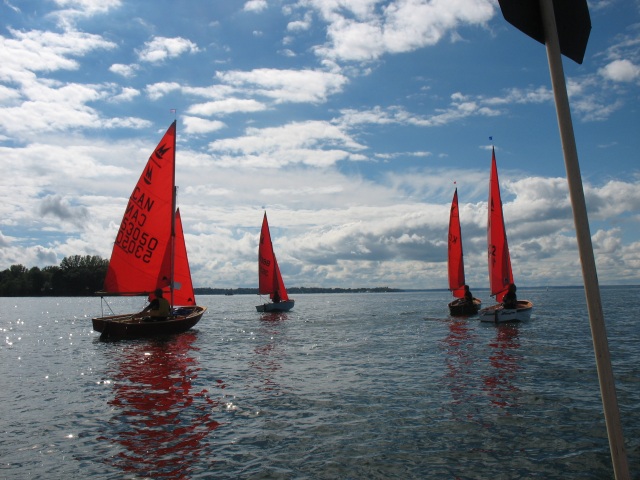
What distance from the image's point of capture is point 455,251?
45312 mm

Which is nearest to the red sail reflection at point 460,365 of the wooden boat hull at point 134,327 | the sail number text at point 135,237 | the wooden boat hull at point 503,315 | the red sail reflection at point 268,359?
the wooden boat hull at point 503,315

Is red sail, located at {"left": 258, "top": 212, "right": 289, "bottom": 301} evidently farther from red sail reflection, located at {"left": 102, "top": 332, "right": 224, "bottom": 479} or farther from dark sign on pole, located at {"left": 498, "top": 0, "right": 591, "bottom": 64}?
dark sign on pole, located at {"left": 498, "top": 0, "right": 591, "bottom": 64}

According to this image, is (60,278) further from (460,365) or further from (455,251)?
(460,365)

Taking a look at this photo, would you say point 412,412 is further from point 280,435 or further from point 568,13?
point 568,13

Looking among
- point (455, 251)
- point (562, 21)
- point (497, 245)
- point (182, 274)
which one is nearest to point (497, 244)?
point (497, 245)

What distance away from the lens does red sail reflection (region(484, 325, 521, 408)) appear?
40.7 ft

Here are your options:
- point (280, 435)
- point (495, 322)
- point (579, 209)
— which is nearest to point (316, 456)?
point (280, 435)

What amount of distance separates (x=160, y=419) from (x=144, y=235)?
58.7 feet

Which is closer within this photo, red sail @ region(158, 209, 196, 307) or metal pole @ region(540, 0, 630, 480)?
metal pole @ region(540, 0, 630, 480)

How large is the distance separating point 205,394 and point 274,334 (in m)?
18.2

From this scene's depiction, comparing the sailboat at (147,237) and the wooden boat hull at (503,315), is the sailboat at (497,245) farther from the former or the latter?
the sailboat at (147,237)

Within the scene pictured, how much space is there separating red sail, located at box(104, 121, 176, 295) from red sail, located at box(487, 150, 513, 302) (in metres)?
21.4

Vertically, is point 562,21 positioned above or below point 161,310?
above

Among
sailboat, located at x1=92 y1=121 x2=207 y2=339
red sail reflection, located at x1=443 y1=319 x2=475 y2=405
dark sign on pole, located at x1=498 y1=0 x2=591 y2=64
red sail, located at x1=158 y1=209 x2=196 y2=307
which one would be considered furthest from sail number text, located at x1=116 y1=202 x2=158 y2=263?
dark sign on pole, located at x1=498 y1=0 x2=591 y2=64
